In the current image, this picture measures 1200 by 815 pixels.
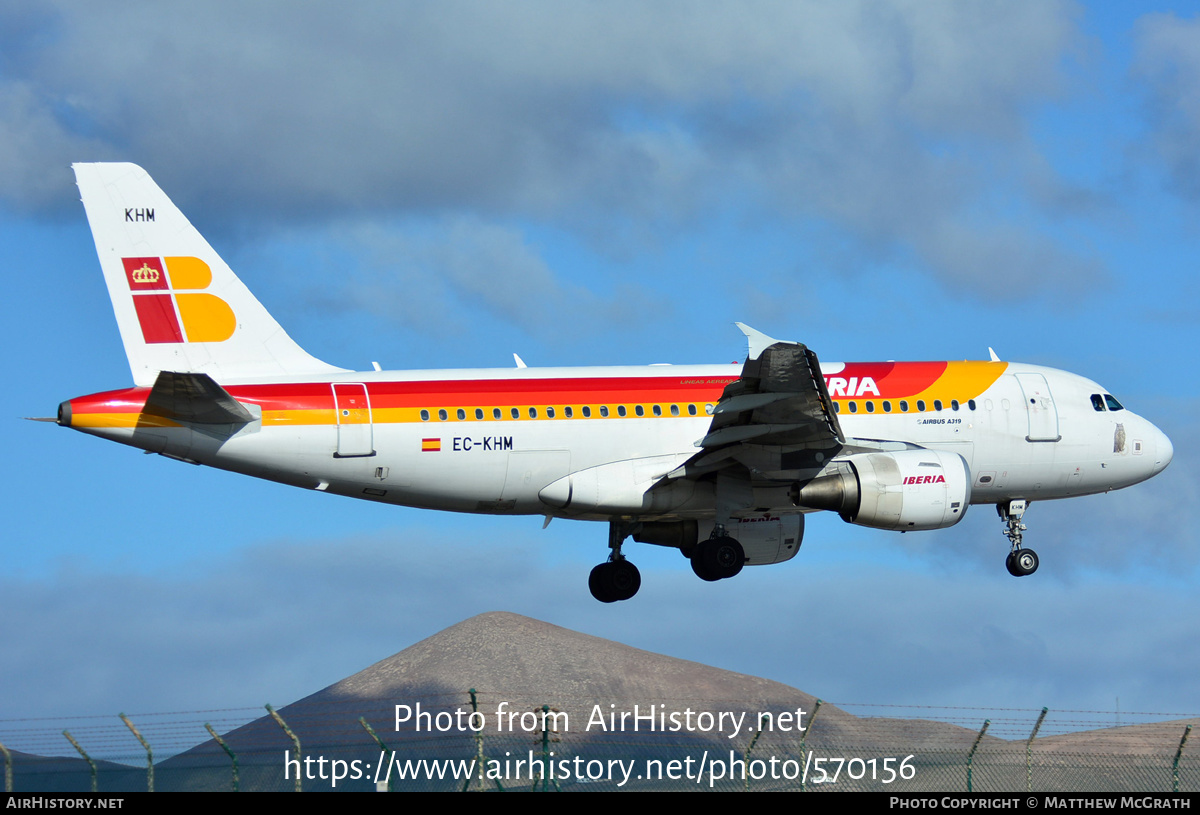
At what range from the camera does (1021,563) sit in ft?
122

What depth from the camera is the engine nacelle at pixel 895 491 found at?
3244 centimetres

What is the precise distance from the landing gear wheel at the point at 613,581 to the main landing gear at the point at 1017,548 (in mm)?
10280

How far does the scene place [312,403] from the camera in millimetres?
31562

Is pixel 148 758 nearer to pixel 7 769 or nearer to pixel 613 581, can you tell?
pixel 7 769

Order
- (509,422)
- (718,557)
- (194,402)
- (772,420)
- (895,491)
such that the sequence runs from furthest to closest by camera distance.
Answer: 1. (718,557)
2. (509,422)
3. (895,491)
4. (772,420)
5. (194,402)

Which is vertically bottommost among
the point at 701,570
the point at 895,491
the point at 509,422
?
the point at 701,570

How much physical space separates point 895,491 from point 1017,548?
22.7 feet

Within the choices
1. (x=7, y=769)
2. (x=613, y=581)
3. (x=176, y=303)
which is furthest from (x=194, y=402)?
(x=613, y=581)

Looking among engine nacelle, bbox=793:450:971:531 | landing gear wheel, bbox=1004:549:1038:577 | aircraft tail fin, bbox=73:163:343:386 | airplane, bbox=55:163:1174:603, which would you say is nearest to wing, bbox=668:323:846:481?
airplane, bbox=55:163:1174:603

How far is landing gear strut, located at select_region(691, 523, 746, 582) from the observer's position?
114 ft

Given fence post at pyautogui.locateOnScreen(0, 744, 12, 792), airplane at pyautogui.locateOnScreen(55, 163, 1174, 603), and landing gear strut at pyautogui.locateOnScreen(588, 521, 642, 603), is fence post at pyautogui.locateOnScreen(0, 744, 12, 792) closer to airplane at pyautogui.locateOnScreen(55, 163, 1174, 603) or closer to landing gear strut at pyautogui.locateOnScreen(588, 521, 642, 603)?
airplane at pyautogui.locateOnScreen(55, 163, 1174, 603)

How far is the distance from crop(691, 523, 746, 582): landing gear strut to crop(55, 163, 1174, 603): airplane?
0.05 metres

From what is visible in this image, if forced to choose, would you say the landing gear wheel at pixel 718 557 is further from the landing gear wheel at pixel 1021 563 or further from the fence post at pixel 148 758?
the fence post at pixel 148 758

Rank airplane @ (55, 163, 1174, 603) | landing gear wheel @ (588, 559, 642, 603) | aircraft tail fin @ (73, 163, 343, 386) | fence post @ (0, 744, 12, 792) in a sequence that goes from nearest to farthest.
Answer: fence post @ (0, 744, 12, 792) → airplane @ (55, 163, 1174, 603) → aircraft tail fin @ (73, 163, 343, 386) → landing gear wheel @ (588, 559, 642, 603)
